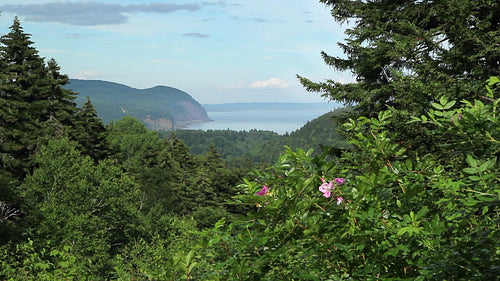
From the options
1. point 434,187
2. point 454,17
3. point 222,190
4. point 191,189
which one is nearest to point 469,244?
point 434,187

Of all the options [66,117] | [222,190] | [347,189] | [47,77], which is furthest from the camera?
[222,190]

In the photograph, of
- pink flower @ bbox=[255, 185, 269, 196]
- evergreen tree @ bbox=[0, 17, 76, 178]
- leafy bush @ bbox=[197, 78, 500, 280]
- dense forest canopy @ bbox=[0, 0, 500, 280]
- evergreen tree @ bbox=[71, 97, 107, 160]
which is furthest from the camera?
evergreen tree @ bbox=[71, 97, 107, 160]

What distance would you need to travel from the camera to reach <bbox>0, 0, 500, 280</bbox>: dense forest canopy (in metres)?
2.28

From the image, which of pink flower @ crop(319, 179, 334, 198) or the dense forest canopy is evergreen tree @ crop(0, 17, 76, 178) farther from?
pink flower @ crop(319, 179, 334, 198)

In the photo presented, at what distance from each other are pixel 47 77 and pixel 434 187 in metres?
31.9

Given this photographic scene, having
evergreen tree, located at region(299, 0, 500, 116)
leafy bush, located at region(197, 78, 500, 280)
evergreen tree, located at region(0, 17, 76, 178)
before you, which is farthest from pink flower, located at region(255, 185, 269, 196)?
evergreen tree, located at region(0, 17, 76, 178)

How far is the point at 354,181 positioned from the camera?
2846 millimetres

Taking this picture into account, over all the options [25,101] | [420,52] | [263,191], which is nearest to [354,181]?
[263,191]

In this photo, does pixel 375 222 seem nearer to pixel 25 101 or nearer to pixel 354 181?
pixel 354 181

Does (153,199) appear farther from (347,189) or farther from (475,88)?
(347,189)

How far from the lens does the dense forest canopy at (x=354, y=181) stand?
228 centimetres

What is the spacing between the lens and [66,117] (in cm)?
3180

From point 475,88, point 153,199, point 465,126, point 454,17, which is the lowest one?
point 153,199

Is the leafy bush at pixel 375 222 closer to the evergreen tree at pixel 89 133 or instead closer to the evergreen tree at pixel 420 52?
the evergreen tree at pixel 420 52
